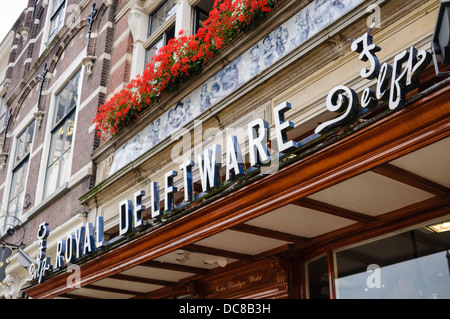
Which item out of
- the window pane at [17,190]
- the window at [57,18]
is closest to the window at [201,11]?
the window at [57,18]

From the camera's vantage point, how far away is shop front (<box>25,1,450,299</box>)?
169 inches

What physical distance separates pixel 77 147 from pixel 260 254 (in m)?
6.59

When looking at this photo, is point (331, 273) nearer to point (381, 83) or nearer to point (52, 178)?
point (381, 83)

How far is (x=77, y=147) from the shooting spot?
11.9m

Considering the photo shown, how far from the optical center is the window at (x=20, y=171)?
15.3 metres

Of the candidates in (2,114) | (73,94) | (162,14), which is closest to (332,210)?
(162,14)

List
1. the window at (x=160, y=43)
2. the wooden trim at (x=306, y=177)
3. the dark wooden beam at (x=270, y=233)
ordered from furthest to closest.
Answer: the window at (x=160, y=43)
the dark wooden beam at (x=270, y=233)
the wooden trim at (x=306, y=177)

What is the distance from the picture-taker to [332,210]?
17.4ft

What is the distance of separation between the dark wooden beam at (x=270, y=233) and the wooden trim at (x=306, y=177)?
1.14ft

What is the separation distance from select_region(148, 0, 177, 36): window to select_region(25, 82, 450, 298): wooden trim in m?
5.92

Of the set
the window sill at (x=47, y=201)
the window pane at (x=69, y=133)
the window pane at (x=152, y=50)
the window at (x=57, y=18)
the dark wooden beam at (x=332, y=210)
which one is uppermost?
the window at (x=57, y=18)

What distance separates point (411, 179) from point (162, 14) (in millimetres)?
8165

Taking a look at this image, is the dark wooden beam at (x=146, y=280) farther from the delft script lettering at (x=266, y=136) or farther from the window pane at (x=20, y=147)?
the window pane at (x=20, y=147)
